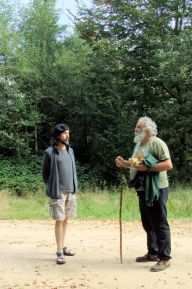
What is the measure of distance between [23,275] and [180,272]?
1994mm

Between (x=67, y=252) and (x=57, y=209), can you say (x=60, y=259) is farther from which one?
(x=57, y=209)

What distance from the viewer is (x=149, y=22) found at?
19.5m

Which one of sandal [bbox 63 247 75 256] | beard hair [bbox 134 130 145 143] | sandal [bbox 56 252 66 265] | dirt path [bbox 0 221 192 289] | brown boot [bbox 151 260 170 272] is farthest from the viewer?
sandal [bbox 63 247 75 256]

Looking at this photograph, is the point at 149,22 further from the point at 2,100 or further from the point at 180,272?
the point at 180,272

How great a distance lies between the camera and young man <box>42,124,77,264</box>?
260 inches

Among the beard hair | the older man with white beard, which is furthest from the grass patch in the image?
the beard hair

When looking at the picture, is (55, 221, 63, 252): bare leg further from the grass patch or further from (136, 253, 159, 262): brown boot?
the grass patch

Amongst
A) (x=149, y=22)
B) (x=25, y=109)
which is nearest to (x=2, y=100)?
(x=25, y=109)

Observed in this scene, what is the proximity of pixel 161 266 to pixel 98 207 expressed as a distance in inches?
275

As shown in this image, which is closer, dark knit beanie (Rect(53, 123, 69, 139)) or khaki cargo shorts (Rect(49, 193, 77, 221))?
khaki cargo shorts (Rect(49, 193, 77, 221))

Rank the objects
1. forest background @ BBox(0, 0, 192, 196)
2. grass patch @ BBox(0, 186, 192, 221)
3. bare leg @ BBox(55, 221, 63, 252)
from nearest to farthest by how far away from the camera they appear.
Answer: bare leg @ BBox(55, 221, 63, 252) < grass patch @ BBox(0, 186, 192, 221) < forest background @ BBox(0, 0, 192, 196)

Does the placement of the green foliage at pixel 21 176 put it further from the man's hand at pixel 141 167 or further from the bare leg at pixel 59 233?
the man's hand at pixel 141 167

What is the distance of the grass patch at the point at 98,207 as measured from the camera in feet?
38.4

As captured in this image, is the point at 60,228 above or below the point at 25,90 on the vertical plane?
below
